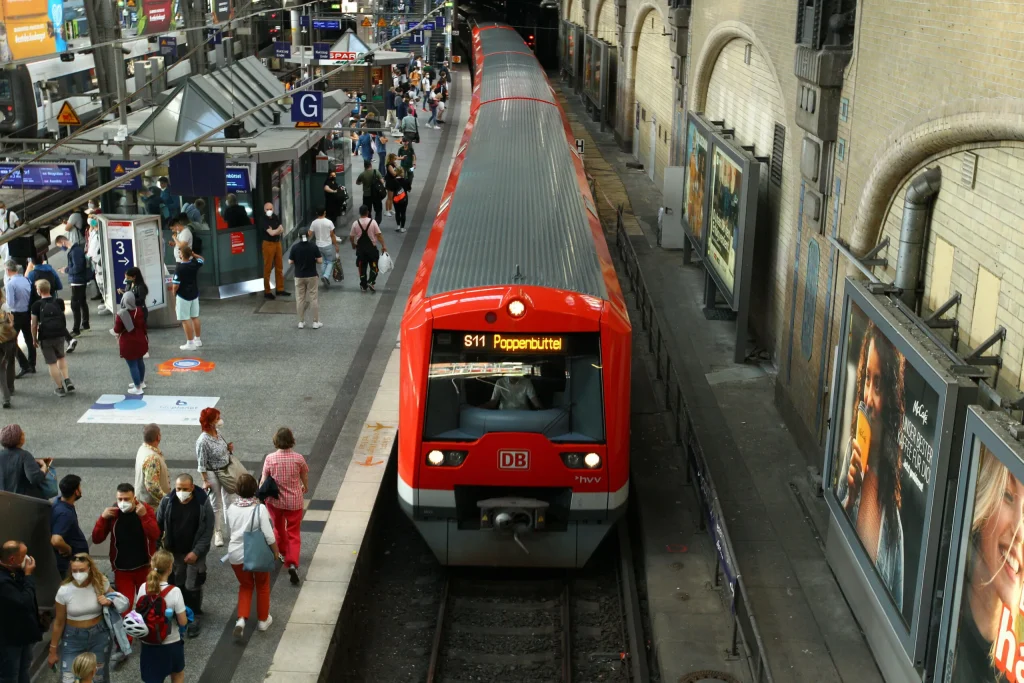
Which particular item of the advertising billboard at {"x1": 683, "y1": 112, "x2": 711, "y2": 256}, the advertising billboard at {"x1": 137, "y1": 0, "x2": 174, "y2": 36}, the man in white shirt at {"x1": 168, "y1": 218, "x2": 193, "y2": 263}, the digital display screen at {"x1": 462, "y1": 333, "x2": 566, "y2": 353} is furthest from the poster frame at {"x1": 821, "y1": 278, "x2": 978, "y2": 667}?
the advertising billboard at {"x1": 137, "y1": 0, "x2": 174, "y2": 36}

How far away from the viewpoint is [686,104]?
79.8 feet

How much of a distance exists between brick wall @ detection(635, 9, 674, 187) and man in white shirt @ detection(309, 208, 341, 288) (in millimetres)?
10272

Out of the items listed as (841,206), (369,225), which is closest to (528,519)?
(841,206)

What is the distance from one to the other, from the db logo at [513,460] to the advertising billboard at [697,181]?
9.17 metres

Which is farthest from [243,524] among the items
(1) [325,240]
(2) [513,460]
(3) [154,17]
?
(3) [154,17]

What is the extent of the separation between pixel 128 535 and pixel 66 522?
0.48 meters

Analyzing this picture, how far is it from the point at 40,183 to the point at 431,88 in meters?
26.4

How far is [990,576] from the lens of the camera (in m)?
6.80

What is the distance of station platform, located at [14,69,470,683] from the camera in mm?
9625

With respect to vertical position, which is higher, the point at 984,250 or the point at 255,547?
the point at 984,250

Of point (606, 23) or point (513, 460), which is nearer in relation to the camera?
point (513, 460)

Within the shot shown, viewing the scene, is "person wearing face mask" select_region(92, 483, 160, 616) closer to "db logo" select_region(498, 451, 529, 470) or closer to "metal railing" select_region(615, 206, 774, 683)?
"db logo" select_region(498, 451, 529, 470)

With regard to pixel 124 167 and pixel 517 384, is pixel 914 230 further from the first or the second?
pixel 124 167

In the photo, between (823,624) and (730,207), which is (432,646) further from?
(730,207)
